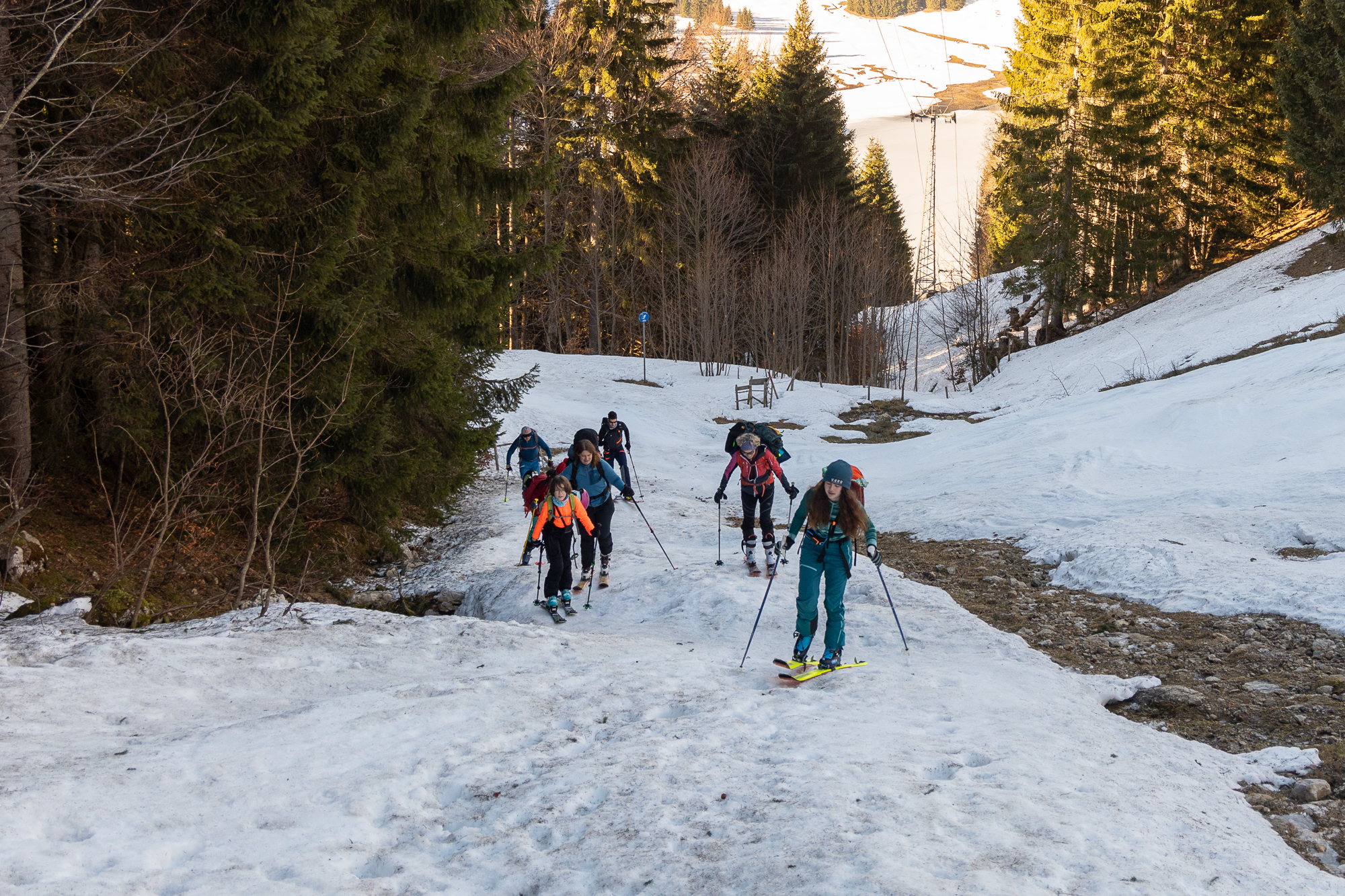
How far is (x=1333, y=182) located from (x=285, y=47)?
3200 cm

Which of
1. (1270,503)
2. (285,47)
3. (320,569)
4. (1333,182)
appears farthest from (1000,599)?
(1333,182)

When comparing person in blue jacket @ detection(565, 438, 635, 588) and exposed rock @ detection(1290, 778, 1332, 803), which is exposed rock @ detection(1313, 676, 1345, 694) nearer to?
exposed rock @ detection(1290, 778, 1332, 803)

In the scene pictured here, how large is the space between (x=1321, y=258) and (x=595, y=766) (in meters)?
33.8

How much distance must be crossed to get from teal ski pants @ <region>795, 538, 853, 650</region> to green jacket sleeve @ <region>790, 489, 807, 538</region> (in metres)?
0.23

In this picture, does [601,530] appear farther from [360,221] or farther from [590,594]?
[360,221]

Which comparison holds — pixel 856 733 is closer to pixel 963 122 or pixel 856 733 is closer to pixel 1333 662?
pixel 1333 662

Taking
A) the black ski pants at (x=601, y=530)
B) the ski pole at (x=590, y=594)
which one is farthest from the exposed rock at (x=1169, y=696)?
the black ski pants at (x=601, y=530)

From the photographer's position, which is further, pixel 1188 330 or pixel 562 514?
pixel 1188 330

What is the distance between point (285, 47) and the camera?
8453mm

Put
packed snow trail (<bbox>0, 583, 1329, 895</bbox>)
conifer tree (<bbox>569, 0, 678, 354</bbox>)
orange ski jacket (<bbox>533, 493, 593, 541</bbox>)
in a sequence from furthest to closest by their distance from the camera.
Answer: conifer tree (<bbox>569, 0, 678, 354</bbox>), orange ski jacket (<bbox>533, 493, 593, 541</bbox>), packed snow trail (<bbox>0, 583, 1329, 895</bbox>)

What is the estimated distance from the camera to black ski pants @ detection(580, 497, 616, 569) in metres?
10.8

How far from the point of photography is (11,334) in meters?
7.97

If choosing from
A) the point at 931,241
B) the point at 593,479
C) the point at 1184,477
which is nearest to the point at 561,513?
the point at 593,479

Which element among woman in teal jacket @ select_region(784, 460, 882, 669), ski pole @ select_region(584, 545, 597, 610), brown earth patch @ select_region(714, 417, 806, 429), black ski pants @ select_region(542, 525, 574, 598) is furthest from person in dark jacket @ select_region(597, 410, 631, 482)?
brown earth patch @ select_region(714, 417, 806, 429)
